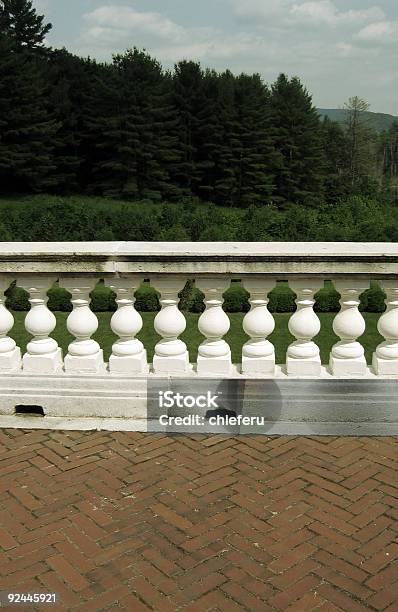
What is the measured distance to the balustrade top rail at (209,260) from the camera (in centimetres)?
377

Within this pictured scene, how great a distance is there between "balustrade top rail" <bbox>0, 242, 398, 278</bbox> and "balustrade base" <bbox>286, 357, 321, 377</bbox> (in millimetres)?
638

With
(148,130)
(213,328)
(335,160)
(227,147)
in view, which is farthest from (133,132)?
(213,328)

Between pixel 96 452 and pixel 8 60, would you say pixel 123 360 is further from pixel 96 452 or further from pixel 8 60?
pixel 8 60

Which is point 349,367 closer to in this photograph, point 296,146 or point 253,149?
point 253,149

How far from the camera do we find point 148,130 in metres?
47.2

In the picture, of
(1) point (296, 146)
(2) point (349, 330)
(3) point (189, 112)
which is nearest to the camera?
(2) point (349, 330)

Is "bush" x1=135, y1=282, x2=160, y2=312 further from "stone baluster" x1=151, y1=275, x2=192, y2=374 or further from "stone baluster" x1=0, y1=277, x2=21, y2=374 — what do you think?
"stone baluster" x1=151, y1=275, x2=192, y2=374

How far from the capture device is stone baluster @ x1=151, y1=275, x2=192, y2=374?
3920 mm

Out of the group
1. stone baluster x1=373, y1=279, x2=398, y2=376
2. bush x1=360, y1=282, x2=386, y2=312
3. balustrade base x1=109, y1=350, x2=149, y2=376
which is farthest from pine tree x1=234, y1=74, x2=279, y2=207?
balustrade base x1=109, y1=350, x2=149, y2=376

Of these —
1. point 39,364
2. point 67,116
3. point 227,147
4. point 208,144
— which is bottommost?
point 39,364

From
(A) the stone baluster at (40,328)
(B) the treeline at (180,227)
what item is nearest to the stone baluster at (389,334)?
(A) the stone baluster at (40,328)

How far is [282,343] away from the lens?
850 centimetres

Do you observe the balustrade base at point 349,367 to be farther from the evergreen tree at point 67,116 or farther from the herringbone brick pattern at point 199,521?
the evergreen tree at point 67,116

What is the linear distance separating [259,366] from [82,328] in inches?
50.0
